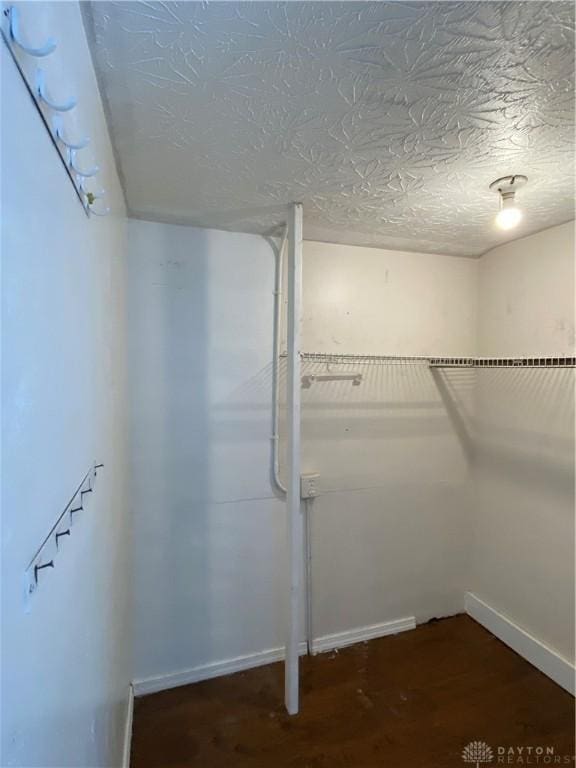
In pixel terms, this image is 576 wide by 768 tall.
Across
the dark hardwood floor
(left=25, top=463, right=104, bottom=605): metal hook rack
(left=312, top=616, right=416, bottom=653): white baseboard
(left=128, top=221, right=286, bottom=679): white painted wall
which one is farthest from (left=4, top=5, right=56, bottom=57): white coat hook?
(left=312, top=616, right=416, bottom=653): white baseboard

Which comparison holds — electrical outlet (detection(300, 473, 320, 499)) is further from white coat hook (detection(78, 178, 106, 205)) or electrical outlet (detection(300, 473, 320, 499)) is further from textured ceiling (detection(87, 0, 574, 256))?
white coat hook (detection(78, 178, 106, 205))

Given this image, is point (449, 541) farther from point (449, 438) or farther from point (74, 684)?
point (74, 684)

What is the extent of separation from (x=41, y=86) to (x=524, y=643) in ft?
9.83

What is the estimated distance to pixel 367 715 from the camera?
1.79 metres

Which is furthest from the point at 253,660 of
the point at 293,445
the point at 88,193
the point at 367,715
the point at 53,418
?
the point at 88,193

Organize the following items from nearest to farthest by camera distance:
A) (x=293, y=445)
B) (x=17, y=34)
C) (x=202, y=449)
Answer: (x=17, y=34)
(x=293, y=445)
(x=202, y=449)

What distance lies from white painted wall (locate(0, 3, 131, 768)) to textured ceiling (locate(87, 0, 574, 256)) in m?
0.19

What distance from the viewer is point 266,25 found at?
828 millimetres

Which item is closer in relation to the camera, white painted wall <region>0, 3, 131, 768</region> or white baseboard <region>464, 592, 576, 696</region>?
white painted wall <region>0, 3, 131, 768</region>

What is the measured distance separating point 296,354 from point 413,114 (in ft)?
3.18

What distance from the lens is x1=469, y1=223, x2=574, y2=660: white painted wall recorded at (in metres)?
1.98

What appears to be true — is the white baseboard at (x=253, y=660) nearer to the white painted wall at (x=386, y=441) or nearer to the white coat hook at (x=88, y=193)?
the white painted wall at (x=386, y=441)

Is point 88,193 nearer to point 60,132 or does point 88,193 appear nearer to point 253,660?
point 60,132

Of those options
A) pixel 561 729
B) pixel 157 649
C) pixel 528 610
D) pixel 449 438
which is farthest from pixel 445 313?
pixel 157 649
